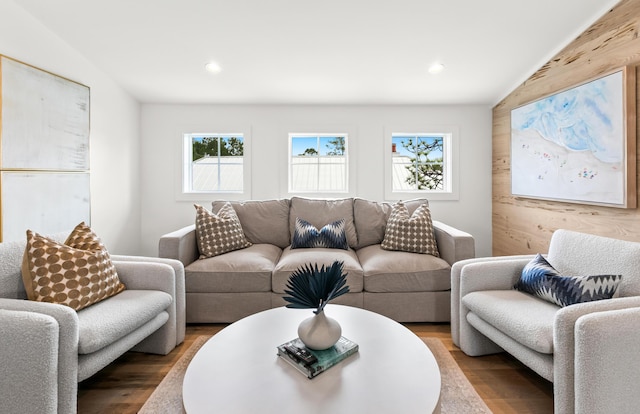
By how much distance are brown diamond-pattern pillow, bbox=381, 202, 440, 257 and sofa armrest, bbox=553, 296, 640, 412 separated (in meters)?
1.39

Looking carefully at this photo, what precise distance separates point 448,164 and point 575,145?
148cm

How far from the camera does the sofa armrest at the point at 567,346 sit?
4.39 feet

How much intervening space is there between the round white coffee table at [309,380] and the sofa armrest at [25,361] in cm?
60

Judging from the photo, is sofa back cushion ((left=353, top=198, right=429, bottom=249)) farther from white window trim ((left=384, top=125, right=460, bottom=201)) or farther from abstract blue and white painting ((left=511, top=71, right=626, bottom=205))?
abstract blue and white painting ((left=511, top=71, right=626, bottom=205))

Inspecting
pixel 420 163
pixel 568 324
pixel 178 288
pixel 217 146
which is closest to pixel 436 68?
pixel 420 163

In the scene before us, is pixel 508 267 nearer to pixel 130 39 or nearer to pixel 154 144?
pixel 130 39

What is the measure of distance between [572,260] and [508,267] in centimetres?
33

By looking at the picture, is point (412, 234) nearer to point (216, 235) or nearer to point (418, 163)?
point (418, 163)

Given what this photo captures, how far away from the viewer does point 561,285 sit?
1695 mm

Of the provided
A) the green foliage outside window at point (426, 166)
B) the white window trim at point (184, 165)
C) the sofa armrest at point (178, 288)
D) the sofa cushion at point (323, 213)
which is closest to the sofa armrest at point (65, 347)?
the sofa armrest at point (178, 288)

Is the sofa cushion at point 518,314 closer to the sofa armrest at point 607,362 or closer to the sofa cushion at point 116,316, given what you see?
the sofa armrest at point 607,362

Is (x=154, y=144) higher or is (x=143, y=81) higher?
(x=143, y=81)

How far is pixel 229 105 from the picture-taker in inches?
154

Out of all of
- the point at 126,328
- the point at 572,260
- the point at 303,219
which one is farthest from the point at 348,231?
the point at 126,328
